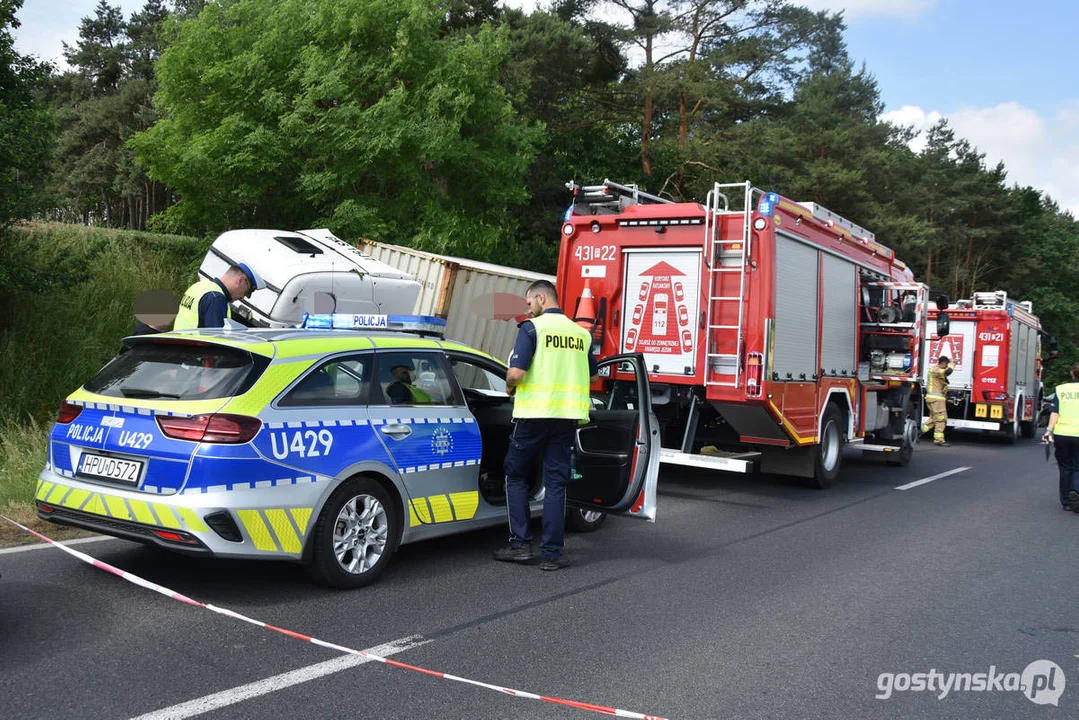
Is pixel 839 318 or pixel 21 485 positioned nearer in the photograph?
pixel 21 485

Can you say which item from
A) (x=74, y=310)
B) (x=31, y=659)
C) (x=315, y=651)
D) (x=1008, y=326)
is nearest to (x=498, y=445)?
(x=315, y=651)

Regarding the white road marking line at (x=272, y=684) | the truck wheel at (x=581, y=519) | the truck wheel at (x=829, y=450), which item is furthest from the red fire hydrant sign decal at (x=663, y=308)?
the white road marking line at (x=272, y=684)

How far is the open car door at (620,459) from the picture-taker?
21.0 ft

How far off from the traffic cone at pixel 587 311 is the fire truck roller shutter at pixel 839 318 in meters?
2.66

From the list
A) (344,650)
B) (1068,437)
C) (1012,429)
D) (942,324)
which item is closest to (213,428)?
(344,650)

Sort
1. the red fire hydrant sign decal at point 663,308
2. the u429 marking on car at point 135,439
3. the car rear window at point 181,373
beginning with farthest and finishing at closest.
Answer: the red fire hydrant sign decal at point 663,308, the car rear window at point 181,373, the u429 marking on car at point 135,439

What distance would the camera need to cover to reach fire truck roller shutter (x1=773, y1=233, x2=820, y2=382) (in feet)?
30.3

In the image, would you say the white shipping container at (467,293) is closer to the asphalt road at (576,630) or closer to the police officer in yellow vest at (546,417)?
the asphalt road at (576,630)

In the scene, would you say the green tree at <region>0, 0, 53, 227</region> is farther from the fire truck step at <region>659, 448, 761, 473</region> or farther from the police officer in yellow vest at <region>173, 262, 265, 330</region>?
the fire truck step at <region>659, 448, 761, 473</region>

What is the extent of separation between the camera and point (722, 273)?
9250 millimetres

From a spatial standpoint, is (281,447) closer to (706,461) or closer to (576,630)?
(576,630)

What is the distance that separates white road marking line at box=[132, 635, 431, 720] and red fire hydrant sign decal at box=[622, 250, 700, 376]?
5593 millimetres

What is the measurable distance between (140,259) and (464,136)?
21.5 ft

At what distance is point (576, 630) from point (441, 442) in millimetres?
1571
